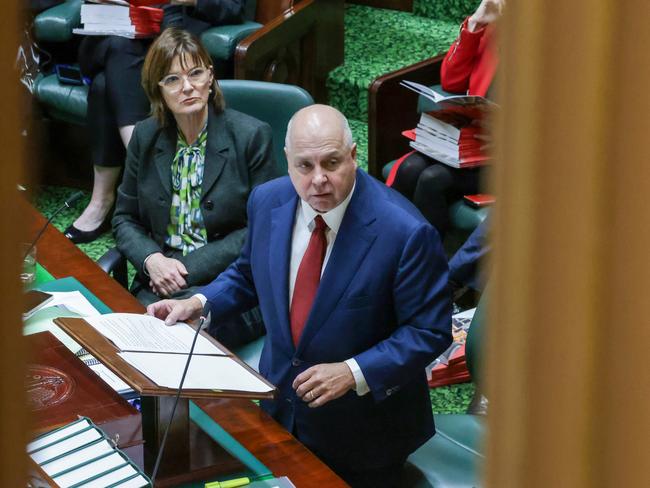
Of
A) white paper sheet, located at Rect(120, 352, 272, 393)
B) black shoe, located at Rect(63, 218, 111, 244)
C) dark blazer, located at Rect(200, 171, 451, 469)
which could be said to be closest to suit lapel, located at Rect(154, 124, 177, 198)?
dark blazer, located at Rect(200, 171, 451, 469)

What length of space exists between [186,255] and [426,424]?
1081 mm

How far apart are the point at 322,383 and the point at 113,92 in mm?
2691

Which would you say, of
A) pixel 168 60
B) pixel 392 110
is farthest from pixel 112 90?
pixel 168 60

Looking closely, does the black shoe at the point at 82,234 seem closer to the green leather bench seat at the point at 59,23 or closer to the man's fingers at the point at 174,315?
the green leather bench seat at the point at 59,23

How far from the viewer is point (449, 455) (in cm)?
249

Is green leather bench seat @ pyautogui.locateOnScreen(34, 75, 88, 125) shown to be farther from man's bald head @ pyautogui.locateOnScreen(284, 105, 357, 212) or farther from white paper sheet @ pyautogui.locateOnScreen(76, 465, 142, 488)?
white paper sheet @ pyautogui.locateOnScreen(76, 465, 142, 488)

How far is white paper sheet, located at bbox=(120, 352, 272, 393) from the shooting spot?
6.15 feet

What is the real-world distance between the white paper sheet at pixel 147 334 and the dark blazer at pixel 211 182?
0.89 meters

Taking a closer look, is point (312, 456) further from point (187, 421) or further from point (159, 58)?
point (159, 58)

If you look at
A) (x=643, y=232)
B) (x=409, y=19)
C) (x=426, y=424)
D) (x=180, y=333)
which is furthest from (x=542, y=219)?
(x=409, y=19)

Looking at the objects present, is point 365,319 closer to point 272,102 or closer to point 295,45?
point 272,102

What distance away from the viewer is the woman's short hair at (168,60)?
127 inches

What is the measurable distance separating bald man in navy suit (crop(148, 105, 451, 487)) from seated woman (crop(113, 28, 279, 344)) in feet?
2.34

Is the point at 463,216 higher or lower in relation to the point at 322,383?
lower
